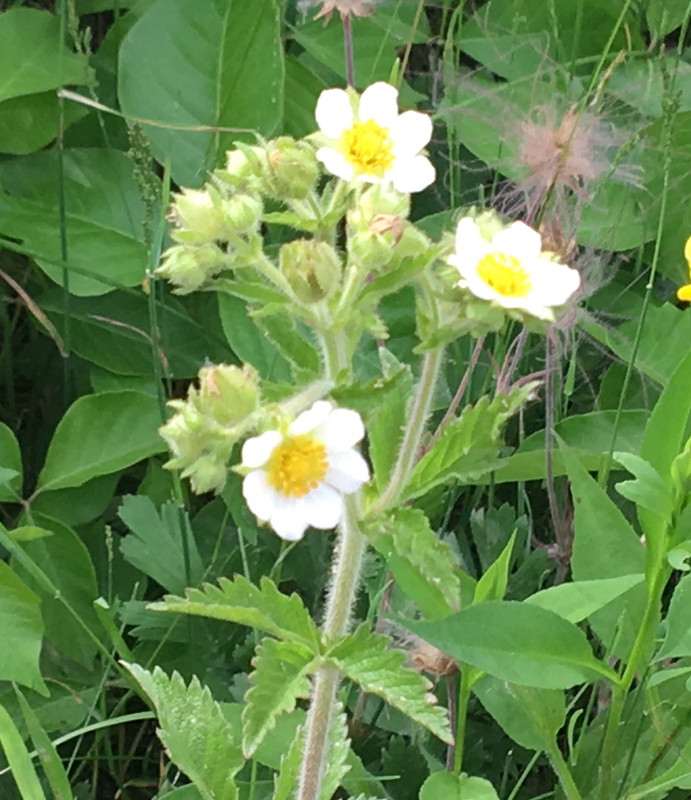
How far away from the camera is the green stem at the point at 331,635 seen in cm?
69

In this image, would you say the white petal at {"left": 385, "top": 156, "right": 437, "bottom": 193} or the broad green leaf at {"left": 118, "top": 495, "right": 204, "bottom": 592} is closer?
the white petal at {"left": 385, "top": 156, "right": 437, "bottom": 193}

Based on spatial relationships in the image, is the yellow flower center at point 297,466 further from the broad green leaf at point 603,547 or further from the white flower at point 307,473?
the broad green leaf at point 603,547

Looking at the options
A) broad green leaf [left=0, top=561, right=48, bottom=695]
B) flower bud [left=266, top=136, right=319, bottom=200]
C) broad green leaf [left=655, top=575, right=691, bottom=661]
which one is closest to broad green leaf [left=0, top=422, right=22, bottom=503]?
broad green leaf [left=0, top=561, right=48, bottom=695]

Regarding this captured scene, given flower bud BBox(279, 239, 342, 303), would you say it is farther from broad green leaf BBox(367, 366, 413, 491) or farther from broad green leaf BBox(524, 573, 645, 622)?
broad green leaf BBox(524, 573, 645, 622)

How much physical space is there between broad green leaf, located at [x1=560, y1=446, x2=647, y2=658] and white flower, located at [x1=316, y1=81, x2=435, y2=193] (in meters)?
0.30

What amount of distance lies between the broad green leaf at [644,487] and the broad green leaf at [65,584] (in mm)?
626

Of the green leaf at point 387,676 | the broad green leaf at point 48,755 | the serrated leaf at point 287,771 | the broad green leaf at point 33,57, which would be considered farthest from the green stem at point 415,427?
the broad green leaf at point 33,57

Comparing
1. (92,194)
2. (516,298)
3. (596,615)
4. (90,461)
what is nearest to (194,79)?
(92,194)

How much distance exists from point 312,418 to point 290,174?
0.21 metres

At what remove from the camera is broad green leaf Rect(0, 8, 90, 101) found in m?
1.06

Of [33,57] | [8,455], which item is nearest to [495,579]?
[8,455]

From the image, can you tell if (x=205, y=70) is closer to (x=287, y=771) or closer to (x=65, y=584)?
(x=65, y=584)

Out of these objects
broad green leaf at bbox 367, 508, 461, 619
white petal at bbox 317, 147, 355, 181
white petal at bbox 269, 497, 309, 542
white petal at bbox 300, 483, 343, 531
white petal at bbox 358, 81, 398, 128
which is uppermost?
white petal at bbox 358, 81, 398, 128

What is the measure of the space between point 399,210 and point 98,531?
64 cm
